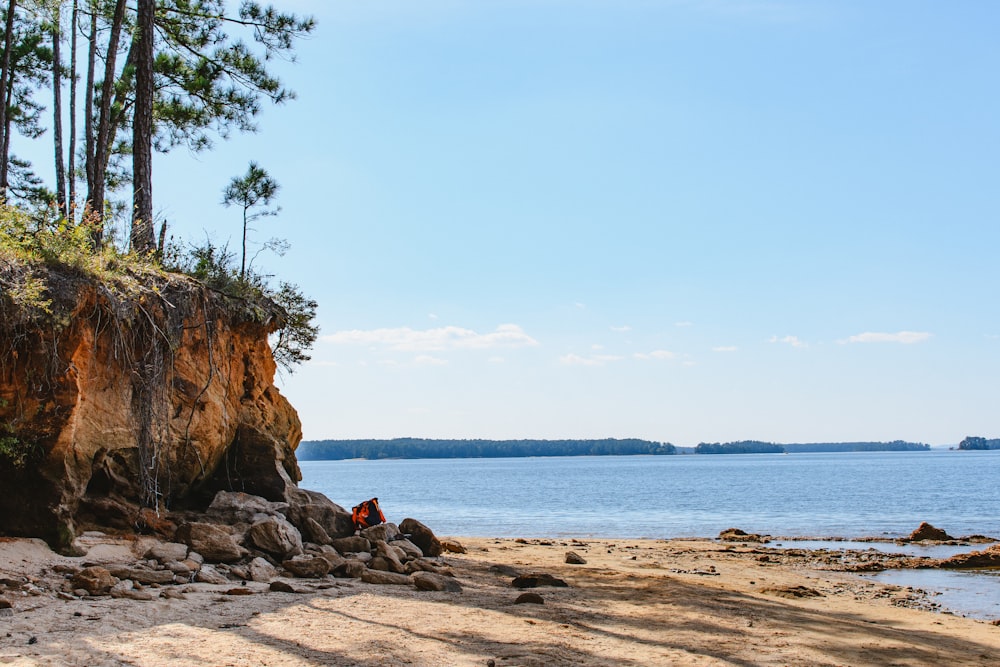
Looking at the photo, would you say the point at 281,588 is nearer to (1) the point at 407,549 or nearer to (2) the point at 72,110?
(1) the point at 407,549

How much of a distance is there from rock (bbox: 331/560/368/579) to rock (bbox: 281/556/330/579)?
0.20m

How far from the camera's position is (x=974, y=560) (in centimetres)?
1928

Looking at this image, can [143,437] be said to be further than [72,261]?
Yes

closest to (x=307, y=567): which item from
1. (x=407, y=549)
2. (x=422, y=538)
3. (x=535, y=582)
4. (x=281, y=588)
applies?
(x=281, y=588)

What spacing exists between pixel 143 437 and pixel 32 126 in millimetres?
12046

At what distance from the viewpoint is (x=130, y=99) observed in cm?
1756

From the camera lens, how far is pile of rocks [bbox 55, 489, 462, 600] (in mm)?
9320

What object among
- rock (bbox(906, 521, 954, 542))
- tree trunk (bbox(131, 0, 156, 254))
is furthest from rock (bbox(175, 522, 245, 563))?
rock (bbox(906, 521, 954, 542))

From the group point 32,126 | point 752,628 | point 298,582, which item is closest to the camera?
point 752,628

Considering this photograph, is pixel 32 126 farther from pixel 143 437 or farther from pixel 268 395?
pixel 143 437

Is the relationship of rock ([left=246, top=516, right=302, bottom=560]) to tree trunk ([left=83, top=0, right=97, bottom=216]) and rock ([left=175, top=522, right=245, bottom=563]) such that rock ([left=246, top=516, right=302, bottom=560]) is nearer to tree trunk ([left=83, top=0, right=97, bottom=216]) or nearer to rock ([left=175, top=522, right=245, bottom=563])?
rock ([left=175, top=522, right=245, bottom=563])

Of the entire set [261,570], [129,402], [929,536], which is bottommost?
[929,536]

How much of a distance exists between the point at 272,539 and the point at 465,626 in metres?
4.12

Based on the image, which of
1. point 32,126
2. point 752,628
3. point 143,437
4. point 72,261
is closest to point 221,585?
point 143,437
